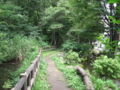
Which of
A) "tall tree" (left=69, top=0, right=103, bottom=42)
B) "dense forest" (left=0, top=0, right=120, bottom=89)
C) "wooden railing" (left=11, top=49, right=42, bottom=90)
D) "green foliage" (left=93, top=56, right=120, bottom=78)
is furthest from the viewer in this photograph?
"tall tree" (left=69, top=0, right=103, bottom=42)

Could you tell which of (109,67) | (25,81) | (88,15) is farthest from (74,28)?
(25,81)

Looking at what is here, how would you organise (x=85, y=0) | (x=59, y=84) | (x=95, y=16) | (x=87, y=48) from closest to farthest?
(x=59, y=84) → (x=85, y=0) → (x=95, y=16) → (x=87, y=48)

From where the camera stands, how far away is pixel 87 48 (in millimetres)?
13625

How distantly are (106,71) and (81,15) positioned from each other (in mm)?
6250

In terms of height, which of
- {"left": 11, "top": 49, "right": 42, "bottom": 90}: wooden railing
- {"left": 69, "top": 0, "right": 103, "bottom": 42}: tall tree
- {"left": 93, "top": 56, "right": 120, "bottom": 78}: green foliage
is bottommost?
{"left": 93, "top": 56, "right": 120, "bottom": 78}: green foliage

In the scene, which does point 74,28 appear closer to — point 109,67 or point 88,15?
point 88,15

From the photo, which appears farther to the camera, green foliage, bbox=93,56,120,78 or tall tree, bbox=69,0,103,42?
tall tree, bbox=69,0,103,42

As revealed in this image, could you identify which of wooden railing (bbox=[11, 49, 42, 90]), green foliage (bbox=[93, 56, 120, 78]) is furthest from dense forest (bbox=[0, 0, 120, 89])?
wooden railing (bbox=[11, 49, 42, 90])

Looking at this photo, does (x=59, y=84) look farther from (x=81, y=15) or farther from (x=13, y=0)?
(x=13, y=0)

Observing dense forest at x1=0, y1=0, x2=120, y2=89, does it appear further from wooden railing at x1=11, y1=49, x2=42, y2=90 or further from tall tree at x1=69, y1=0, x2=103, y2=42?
wooden railing at x1=11, y1=49, x2=42, y2=90

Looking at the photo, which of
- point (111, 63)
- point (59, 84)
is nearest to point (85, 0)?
point (111, 63)

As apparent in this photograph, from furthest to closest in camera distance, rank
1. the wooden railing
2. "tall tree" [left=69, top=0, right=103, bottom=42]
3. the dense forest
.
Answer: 1. "tall tree" [left=69, top=0, right=103, bottom=42]
2. the dense forest
3. the wooden railing

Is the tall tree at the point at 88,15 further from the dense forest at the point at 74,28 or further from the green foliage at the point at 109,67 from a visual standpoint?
the green foliage at the point at 109,67

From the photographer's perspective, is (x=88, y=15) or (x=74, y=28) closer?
(x=88, y=15)
